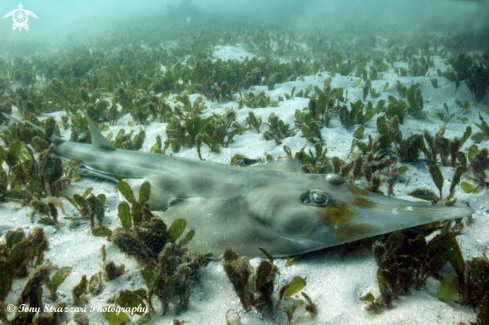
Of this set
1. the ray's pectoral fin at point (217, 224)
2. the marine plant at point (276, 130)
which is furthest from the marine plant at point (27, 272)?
the marine plant at point (276, 130)

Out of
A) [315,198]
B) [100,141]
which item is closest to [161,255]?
[315,198]

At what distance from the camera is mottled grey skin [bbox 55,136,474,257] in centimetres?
197

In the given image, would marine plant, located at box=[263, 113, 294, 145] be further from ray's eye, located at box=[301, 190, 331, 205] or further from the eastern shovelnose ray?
ray's eye, located at box=[301, 190, 331, 205]

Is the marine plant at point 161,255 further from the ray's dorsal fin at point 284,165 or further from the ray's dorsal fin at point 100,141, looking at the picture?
the ray's dorsal fin at point 100,141

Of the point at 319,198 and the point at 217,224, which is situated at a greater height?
the point at 319,198

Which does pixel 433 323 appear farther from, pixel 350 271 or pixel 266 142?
pixel 266 142

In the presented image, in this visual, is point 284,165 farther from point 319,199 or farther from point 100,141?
point 100,141

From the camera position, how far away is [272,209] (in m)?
2.36

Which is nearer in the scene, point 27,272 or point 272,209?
point 27,272

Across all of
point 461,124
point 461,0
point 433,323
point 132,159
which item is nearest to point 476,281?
point 433,323

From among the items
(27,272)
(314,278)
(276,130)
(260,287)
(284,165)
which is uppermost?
(276,130)

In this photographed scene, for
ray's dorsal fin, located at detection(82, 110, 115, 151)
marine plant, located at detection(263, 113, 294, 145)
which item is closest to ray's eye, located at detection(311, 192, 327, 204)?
marine plant, located at detection(263, 113, 294, 145)

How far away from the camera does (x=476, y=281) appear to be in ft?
5.43

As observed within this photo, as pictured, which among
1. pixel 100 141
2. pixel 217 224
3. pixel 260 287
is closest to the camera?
pixel 260 287
